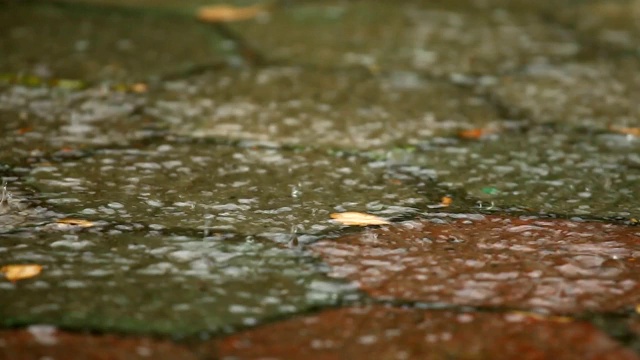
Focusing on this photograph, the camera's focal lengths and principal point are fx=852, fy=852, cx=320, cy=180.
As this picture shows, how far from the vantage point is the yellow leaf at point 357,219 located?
1480 mm

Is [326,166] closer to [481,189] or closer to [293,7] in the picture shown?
[481,189]

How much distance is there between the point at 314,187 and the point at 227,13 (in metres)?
1.56

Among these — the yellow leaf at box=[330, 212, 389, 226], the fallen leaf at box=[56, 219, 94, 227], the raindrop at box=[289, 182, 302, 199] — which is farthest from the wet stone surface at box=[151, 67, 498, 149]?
the fallen leaf at box=[56, 219, 94, 227]

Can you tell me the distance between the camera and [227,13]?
9.98 ft

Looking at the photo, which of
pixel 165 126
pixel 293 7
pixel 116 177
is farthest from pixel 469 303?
pixel 293 7

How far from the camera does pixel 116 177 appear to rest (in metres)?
1.65

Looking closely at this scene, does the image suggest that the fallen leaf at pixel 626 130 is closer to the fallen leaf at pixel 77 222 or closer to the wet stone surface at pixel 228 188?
the wet stone surface at pixel 228 188

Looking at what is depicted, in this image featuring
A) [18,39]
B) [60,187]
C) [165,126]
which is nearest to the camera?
[60,187]

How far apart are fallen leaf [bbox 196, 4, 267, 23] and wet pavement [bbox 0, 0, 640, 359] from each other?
0.25ft

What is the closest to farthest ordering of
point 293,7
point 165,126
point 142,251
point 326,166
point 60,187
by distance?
1. point 142,251
2. point 60,187
3. point 326,166
4. point 165,126
5. point 293,7

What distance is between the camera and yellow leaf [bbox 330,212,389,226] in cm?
148

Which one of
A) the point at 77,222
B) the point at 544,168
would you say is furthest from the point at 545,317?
the point at 77,222

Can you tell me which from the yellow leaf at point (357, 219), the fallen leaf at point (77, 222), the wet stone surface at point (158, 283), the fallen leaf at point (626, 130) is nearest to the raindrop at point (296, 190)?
the yellow leaf at point (357, 219)

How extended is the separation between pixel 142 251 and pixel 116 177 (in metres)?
0.36
